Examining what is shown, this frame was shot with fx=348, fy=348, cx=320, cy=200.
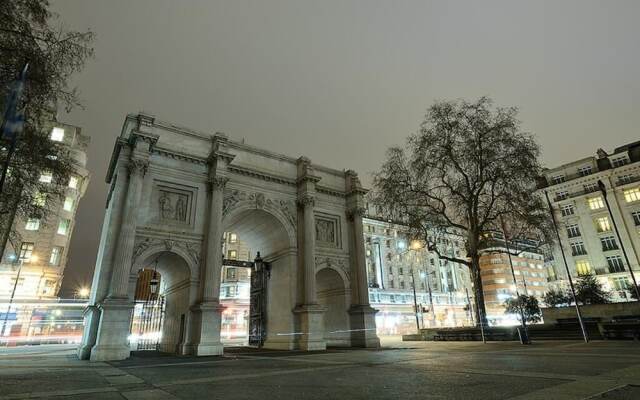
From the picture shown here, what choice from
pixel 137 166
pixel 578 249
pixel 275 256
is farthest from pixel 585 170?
pixel 137 166

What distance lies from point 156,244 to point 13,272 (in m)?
37.6

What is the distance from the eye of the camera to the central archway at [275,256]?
22.8 m

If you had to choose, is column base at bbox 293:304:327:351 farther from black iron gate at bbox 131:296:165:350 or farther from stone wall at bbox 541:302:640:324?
stone wall at bbox 541:302:640:324

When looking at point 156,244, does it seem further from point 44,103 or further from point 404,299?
point 404,299

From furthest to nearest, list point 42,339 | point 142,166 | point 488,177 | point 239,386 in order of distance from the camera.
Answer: point 42,339, point 488,177, point 142,166, point 239,386

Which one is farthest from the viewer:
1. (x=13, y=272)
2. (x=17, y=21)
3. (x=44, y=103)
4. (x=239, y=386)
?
(x=13, y=272)

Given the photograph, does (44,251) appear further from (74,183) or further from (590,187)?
(590,187)

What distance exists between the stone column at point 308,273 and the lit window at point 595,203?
143ft

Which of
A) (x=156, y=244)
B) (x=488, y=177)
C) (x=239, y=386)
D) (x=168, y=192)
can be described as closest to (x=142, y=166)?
(x=168, y=192)

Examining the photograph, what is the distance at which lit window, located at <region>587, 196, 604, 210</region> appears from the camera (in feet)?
154

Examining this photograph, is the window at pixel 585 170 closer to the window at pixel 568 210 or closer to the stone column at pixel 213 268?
Answer: the window at pixel 568 210

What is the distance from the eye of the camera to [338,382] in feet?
23.1

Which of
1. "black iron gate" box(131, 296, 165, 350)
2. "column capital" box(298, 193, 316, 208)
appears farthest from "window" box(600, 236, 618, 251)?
"black iron gate" box(131, 296, 165, 350)

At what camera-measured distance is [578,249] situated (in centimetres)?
4806
